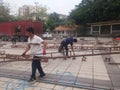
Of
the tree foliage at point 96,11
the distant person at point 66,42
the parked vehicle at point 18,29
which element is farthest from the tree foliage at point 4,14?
the distant person at point 66,42

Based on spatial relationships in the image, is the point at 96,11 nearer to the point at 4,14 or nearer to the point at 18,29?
the point at 18,29

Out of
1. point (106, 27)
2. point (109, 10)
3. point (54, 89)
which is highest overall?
point (109, 10)

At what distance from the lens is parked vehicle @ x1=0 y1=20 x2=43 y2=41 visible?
27.0 m

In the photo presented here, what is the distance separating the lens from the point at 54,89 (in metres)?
5.40

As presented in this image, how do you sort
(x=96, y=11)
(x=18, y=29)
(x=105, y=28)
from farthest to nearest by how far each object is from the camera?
(x=105, y=28), (x=96, y=11), (x=18, y=29)

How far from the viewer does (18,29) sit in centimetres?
2820

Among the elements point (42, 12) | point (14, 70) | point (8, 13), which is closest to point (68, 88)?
point (14, 70)

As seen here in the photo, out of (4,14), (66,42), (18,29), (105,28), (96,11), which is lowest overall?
(66,42)

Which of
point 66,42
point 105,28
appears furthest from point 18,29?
point 66,42

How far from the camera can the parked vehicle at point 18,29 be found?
88.5 ft

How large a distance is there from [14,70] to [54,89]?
2760 millimetres

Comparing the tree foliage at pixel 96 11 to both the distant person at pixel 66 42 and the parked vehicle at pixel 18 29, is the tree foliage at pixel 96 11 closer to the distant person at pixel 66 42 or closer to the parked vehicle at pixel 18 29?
the parked vehicle at pixel 18 29

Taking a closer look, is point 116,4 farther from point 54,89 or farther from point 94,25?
point 54,89

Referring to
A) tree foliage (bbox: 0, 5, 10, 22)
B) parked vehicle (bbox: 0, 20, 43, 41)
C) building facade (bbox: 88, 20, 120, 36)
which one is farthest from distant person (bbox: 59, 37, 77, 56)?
tree foliage (bbox: 0, 5, 10, 22)
